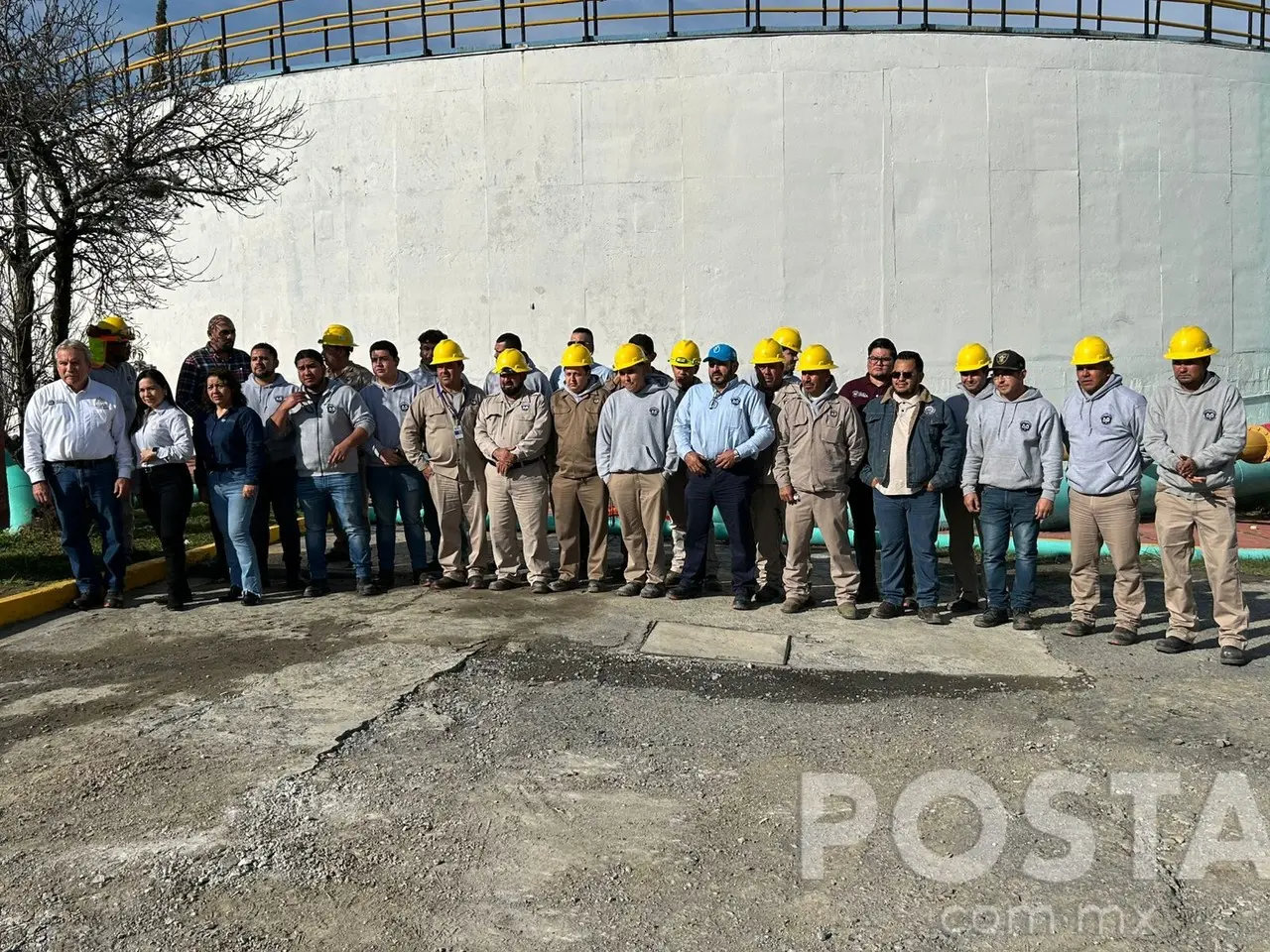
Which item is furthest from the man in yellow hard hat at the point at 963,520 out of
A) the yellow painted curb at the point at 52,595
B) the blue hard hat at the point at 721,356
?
the yellow painted curb at the point at 52,595

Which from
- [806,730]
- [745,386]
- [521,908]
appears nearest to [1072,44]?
[745,386]

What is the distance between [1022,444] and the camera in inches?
277

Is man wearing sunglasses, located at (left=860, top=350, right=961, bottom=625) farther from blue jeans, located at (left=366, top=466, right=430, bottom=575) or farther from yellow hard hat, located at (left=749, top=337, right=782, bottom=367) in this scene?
blue jeans, located at (left=366, top=466, right=430, bottom=575)

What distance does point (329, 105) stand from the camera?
14.8 m

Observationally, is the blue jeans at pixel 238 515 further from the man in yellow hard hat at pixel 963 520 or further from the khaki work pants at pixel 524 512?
the man in yellow hard hat at pixel 963 520

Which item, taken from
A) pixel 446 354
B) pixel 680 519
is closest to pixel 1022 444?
pixel 680 519

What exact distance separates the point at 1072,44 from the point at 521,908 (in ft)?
45.9

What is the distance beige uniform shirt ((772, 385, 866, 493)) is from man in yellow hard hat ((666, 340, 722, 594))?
0.78m

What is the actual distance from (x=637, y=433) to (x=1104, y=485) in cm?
327

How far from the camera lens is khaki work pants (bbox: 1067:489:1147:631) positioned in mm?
6742

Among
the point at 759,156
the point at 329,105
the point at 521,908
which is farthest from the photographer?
the point at 329,105

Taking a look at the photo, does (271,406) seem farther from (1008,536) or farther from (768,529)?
(1008,536)

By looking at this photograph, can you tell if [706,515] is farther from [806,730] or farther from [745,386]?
[806,730]

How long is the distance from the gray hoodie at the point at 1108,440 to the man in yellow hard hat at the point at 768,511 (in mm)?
2088
